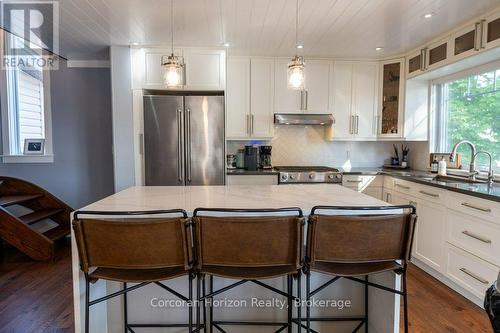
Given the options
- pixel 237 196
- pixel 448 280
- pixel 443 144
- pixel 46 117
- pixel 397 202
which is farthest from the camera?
pixel 46 117

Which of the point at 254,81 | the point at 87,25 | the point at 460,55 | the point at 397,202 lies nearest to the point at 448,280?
the point at 397,202

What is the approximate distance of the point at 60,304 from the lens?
2.44 metres

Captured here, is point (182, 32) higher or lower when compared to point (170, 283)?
higher

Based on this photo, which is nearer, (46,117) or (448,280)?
(448,280)

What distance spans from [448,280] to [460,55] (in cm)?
208

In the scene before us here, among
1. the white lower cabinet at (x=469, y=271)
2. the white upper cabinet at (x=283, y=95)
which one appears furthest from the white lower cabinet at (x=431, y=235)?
the white upper cabinet at (x=283, y=95)

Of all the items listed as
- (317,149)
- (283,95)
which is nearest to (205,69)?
(283,95)

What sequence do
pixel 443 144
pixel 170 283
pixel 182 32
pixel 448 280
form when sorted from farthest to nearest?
pixel 443 144 < pixel 182 32 < pixel 448 280 < pixel 170 283

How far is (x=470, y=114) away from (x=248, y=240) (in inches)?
128

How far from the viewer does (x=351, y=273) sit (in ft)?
4.78

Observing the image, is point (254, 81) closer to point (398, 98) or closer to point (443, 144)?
point (398, 98)

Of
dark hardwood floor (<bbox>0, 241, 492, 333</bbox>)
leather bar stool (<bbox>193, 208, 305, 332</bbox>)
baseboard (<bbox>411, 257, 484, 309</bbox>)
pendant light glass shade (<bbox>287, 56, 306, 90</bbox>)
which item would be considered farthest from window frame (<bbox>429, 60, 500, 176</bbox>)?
leather bar stool (<bbox>193, 208, 305, 332</bbox>)

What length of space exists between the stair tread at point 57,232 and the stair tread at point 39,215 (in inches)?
7.6
